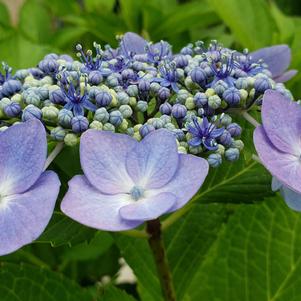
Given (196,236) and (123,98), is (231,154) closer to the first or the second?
(123,98)

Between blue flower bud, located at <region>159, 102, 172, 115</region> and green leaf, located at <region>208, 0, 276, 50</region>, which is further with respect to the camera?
green leaf, located at <region>208, 0, 276, 50</region>

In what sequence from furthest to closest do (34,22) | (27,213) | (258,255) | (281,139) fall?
1. (34,22)
2. (258,255)
3. (281,139)
4. (27,213)

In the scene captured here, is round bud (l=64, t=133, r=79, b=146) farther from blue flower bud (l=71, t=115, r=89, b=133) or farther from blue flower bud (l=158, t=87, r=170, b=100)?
blue flower bud (l=158, t=87, r=170, b=100)

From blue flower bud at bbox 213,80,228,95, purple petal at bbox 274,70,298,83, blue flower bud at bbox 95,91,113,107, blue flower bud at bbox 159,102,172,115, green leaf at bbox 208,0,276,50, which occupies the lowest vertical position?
→ green leaf at bbox 208,0,276,50

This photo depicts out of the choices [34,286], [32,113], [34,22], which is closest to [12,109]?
[32,113]

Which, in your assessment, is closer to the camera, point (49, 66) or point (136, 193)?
point (136, 193)

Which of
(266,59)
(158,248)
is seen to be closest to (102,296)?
(158,248)

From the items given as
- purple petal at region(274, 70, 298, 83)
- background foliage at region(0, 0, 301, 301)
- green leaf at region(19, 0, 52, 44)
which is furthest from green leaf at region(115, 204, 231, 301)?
green leaf at region(19, 0, 52, 44)
